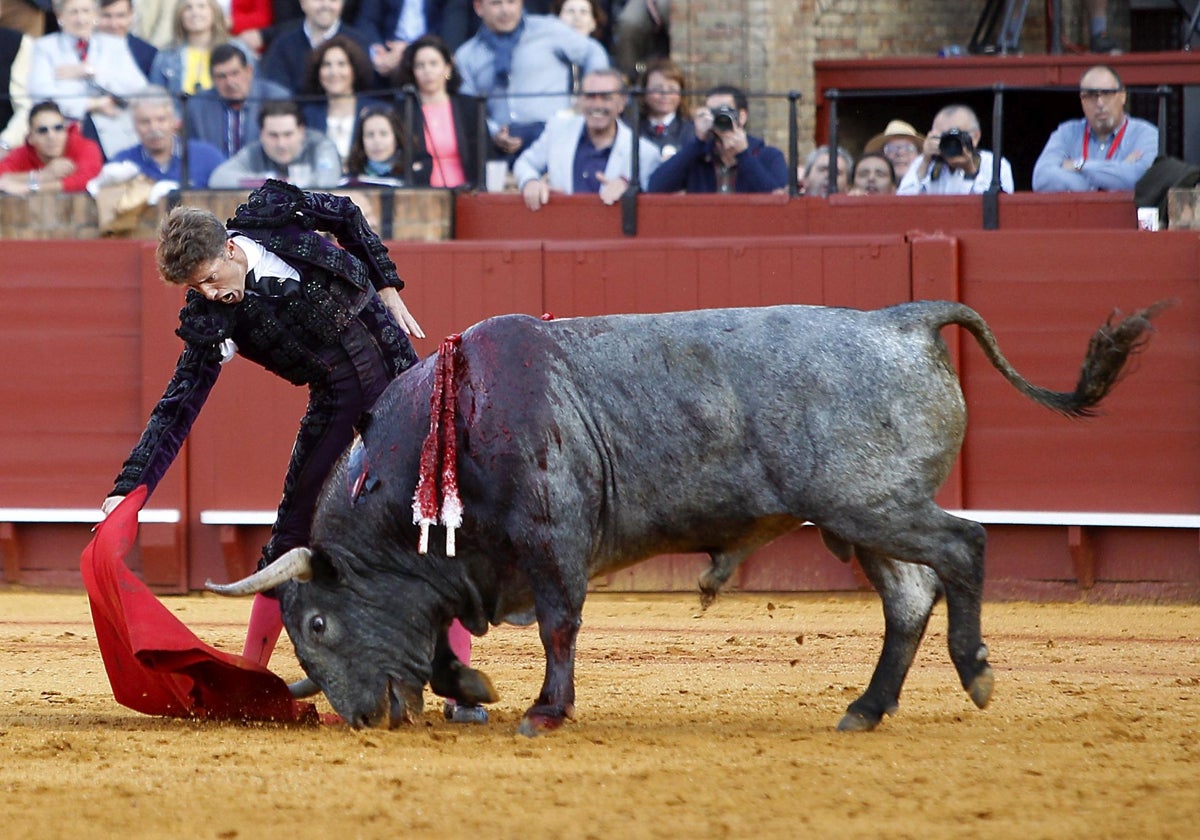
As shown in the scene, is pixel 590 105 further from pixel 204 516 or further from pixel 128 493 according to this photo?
pixel 128 493

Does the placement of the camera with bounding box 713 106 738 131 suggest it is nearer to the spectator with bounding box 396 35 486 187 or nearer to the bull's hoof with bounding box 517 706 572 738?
the spectator with bounding box 396 35 486 187

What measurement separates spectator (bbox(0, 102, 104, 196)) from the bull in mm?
5680

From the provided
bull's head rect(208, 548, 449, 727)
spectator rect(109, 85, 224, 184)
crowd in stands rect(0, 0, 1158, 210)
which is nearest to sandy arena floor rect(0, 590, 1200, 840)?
bull's head rect(208, 548, 449, 727)

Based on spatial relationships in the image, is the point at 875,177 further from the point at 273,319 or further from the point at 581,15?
the point at 273,319

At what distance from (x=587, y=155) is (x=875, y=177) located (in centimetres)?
150

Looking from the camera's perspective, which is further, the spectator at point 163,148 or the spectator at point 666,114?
the spectator at point 163,148

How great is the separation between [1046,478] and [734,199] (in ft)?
7.07

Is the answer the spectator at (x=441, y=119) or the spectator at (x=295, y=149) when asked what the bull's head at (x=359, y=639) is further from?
the spectator at (x=441, y=119)

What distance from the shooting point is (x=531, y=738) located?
4738 mm

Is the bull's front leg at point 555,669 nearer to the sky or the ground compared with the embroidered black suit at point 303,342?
nearer to the ground

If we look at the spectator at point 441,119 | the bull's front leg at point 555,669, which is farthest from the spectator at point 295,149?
the bull's front leg at point 555,669

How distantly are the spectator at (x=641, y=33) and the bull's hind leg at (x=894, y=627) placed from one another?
6.44 meters

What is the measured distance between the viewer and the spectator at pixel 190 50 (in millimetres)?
10695

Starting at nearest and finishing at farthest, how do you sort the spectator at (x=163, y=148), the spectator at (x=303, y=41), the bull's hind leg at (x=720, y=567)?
the bull's hind leg at (x=720, y=567)
the spectator at (x=163, y=148)
the spectator at (x=303, y=41)
